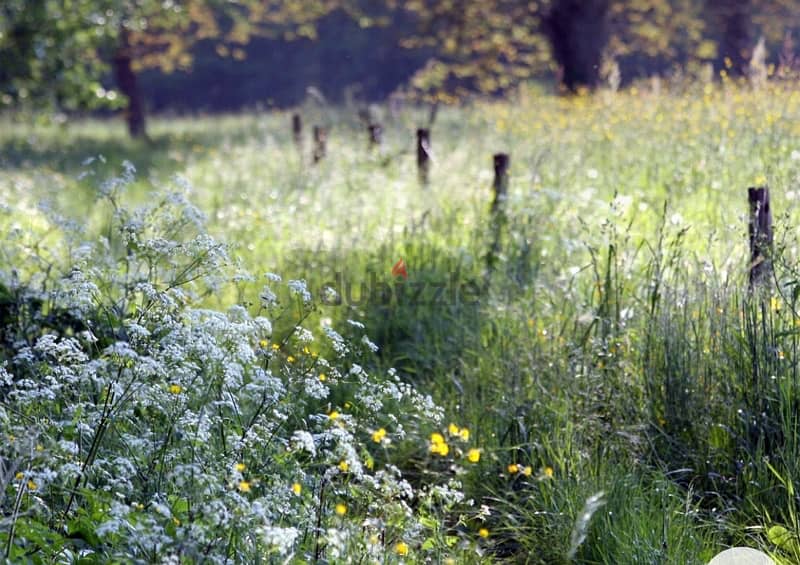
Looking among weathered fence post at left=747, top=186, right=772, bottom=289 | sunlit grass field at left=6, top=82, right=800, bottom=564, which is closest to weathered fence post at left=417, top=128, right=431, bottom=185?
sunlit grass field at left=6, top=82, right=800, bottom=564

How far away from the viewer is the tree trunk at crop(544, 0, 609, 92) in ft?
69.1

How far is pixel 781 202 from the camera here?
655 cm

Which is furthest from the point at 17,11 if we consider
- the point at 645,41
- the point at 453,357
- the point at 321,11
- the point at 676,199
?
the point at 645,41

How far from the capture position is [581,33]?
833 inches

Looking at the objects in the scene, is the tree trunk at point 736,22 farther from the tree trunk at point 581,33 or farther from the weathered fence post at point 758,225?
the weathered fence post at point 758,225

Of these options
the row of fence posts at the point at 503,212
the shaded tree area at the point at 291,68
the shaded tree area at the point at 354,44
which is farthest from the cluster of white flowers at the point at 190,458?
the shaded tree area at the point at 291,68

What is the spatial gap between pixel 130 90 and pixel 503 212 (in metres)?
22.6

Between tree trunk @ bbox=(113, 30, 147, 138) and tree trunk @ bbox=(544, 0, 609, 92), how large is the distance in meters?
10.0

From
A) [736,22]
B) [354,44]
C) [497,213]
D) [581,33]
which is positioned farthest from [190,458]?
[354,44]

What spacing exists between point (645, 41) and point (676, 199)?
20.0 meters

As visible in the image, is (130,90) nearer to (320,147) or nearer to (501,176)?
(320,147)

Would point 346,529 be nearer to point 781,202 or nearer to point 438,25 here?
point 781,202

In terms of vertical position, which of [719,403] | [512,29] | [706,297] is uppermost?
[512,29]

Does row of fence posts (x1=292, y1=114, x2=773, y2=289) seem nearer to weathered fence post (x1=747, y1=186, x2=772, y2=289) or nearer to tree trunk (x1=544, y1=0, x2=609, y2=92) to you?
weathered fence post (x1=747, y1=186, x2=772, y2=289)
